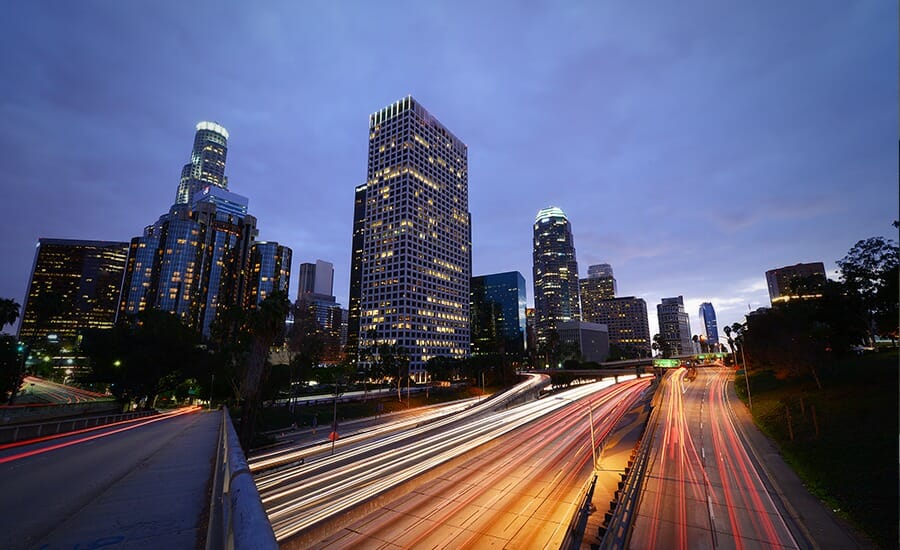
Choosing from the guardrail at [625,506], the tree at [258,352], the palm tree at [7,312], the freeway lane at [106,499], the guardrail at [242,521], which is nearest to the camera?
the guardrail at [242,521]

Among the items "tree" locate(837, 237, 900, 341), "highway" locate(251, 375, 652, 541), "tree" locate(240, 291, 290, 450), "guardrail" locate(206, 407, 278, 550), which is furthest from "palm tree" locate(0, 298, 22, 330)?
"tree" locate(837, 237, 900, 341)

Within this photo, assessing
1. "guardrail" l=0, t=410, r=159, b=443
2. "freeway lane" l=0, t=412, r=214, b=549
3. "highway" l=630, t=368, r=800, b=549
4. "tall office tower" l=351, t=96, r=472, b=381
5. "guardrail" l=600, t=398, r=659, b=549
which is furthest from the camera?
"tall office tower" l=351, t=96, r=472, b=381

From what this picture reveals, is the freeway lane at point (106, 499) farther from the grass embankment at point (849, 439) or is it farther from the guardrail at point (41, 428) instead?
the grass embankment at point (849, 439)

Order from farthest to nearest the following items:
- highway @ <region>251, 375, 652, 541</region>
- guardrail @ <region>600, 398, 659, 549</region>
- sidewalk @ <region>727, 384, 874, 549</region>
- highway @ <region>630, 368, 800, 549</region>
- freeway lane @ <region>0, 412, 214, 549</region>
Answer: highway @ <region>251, 375, 652, 541</region>
highway @ <region>630, 368, 800, 549</region>
sidewalk @ <region>727, 384, 874, 549</region>
guardrail @ <region>600, 398, 659, 549</region>
freeway lane @ <region>0, 412, 214, 549</region>

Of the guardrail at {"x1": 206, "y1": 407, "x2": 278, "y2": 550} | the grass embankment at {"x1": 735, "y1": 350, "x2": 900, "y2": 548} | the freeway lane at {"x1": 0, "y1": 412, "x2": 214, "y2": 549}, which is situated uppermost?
the guardrail at {"x1": 206, "y1": 407, "x2": 278, "y2": 550}

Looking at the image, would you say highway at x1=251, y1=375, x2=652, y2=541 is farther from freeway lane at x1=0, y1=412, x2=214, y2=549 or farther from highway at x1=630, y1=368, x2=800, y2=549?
highway at x1=630, y1=368, x2=800, y2=549

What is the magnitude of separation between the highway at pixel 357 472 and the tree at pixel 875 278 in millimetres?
39818

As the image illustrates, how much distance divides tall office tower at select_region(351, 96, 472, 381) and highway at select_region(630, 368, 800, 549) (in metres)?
120

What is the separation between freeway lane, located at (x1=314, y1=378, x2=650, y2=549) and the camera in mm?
19938

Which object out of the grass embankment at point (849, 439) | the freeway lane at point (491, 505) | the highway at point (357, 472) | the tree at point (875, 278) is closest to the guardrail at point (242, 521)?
the highway at point (357, 472)

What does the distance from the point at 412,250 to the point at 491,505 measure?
493 ft

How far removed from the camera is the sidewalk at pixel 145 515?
578 centimetres

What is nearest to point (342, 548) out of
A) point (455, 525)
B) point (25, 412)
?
point (455, 525)

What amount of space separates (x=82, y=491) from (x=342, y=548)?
13.3 m
